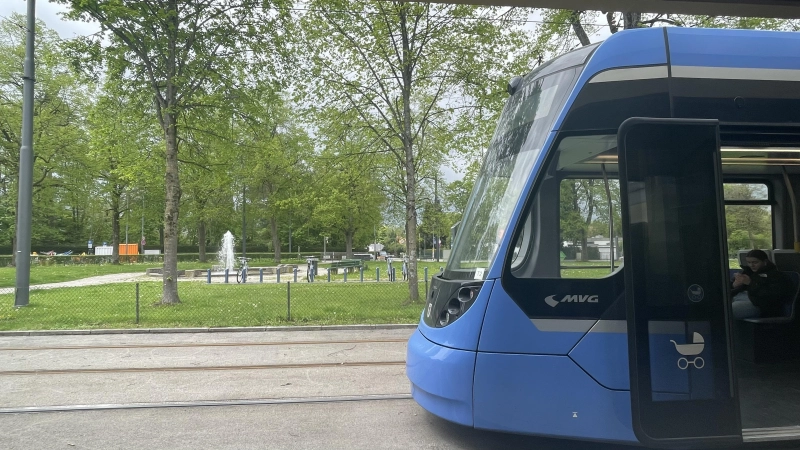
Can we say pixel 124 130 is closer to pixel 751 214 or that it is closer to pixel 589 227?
pixel 589 227

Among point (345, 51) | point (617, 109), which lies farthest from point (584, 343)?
point (345, 51)

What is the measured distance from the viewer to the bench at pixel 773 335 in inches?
207

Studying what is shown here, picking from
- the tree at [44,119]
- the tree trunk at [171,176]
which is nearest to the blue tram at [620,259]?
the tree trunk at [171,176]

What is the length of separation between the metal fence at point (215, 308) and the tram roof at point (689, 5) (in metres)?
6.94

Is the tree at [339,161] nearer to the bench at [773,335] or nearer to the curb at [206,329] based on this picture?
the curb at [206,329]

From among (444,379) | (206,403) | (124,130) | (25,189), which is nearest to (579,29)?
(124,130)

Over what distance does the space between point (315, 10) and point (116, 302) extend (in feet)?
32.5

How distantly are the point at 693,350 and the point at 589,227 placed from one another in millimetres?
1074

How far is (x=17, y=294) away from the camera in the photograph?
13.1 metres

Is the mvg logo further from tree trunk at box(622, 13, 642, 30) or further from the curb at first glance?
tree trunk at box(622, 13, 642, 30)

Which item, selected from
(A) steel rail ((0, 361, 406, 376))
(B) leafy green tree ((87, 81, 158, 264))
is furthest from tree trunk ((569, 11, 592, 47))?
(B) leafy green tree ((87, 81, 158, 264))

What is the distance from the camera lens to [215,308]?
43.7 feet

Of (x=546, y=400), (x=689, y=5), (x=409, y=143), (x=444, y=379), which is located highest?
(x=689, y=5)

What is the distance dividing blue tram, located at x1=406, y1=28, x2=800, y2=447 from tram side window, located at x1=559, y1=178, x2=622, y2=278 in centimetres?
1
